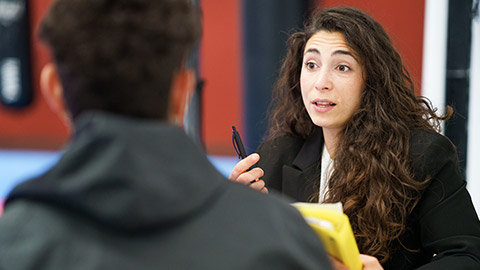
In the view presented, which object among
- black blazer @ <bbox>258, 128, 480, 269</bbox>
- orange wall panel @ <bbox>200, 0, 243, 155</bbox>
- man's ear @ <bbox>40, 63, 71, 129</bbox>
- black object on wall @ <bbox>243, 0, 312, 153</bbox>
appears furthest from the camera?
orange wall panel @ <bbox>200, 0, 243, 155</bbox>

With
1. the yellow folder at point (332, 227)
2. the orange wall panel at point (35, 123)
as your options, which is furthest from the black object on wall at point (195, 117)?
the orange wall panel at point (35, 123)

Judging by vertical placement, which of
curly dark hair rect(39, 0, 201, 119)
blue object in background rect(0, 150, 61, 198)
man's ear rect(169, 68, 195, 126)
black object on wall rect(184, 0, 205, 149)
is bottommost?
blue object in background rect(0, 150, 61, 198)

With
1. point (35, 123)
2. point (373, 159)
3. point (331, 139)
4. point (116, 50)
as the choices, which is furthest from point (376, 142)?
point (35, 123)

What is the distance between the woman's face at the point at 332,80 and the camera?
53.7 inches

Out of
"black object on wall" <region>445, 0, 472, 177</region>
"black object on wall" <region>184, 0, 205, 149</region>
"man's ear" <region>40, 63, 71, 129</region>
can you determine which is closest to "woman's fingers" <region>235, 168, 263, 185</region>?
"man's ear" <region>40, 63, 71, 129</region>

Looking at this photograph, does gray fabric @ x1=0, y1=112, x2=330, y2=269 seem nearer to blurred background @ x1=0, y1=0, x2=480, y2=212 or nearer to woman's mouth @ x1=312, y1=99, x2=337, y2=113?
blurred background @ x1=0, y1=0, x2=480, y2=212

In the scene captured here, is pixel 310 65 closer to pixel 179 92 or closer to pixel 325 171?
pixel 325 171

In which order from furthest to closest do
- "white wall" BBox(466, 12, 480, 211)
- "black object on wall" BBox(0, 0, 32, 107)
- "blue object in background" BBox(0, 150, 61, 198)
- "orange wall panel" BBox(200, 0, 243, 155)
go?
"black object on wall" BBox(0, 0, 32, 107), "orange wall panel" BBox(200, 0, 243, 155), "blue object in background" BBox(0, 150, 61, 198), "white wall" BBox(466, 12, 480, 211)

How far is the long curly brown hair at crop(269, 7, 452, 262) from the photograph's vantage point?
4.12 feet

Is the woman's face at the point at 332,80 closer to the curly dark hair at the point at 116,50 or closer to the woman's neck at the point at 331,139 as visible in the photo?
the woman's neck at the point at 331,139

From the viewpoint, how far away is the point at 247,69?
11.8 feet

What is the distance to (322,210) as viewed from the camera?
2.75 feet

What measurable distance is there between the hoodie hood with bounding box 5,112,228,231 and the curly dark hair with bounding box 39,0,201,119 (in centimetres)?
2

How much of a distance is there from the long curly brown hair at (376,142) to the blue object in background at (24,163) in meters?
2.83
